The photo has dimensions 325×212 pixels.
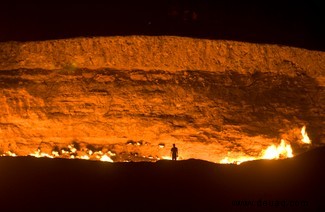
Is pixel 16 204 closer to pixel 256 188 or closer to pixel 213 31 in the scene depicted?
pixel 256 188

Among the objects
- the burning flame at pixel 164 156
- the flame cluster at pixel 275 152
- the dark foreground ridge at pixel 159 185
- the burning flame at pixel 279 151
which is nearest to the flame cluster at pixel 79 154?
the burning flame at pixel 164 156

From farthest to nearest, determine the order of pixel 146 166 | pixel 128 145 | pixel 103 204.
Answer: pixel 128 145
pixel 146 166
pixel 103 204

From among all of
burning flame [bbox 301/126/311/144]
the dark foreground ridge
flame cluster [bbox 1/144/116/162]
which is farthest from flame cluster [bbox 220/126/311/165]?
the dark foreground ridge

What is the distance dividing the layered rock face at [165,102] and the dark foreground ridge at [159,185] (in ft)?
8.40

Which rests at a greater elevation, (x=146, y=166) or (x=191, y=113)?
(x=191, y=113)

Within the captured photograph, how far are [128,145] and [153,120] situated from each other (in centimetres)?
55

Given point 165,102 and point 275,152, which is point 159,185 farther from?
point 275,152

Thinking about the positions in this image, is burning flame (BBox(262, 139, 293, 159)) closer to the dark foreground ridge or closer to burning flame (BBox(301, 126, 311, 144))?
burning flame (BBox(301, 126, 311, 144))

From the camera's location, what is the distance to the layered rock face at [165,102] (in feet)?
19.5

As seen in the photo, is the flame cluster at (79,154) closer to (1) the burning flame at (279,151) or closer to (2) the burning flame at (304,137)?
(1) the burning flame at (279,151)

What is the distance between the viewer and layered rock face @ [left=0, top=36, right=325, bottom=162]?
596cm

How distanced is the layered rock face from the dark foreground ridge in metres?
2.56

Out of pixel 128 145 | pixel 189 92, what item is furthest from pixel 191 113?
pixel 128 145

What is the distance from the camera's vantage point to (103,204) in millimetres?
3199
